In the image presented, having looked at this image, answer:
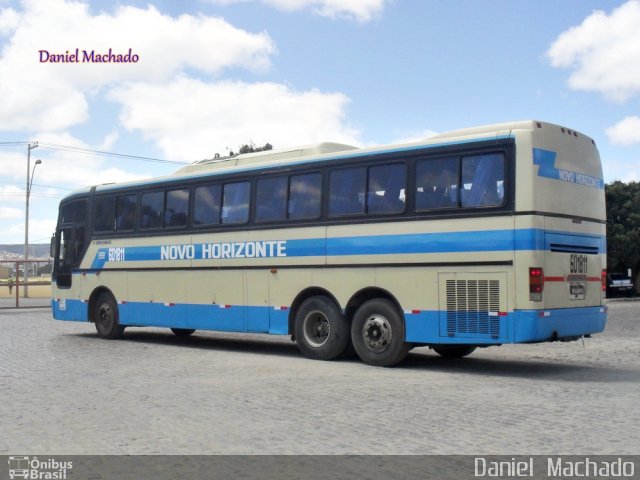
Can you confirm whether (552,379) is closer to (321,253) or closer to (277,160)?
(321,253)

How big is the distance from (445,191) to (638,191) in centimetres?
4691

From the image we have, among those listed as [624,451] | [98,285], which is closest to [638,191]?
[98,285]

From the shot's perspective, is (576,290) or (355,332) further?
(355,332)

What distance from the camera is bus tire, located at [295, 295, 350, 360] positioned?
13.8 meters

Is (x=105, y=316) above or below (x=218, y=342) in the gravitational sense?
above

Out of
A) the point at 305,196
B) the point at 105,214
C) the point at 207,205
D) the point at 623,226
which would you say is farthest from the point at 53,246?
the point at 623,226

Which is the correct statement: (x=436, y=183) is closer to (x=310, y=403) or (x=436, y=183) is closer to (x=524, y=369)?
(x=524, y=369)

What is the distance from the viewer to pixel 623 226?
5272 cm

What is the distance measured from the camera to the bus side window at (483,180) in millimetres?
11789

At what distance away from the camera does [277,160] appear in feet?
50.0

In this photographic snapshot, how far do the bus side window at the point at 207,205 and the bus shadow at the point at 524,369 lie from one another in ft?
15.7

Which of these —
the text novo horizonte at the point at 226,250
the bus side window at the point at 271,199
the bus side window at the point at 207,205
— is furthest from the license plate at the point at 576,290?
the bus side window at the point at 207,205

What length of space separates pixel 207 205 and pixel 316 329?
3817 millimetres

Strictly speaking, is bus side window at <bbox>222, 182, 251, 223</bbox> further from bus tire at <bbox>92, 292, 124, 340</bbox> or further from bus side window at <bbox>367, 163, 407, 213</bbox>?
bus tire at <bbox>92, 292, 124, 340</bbox>
